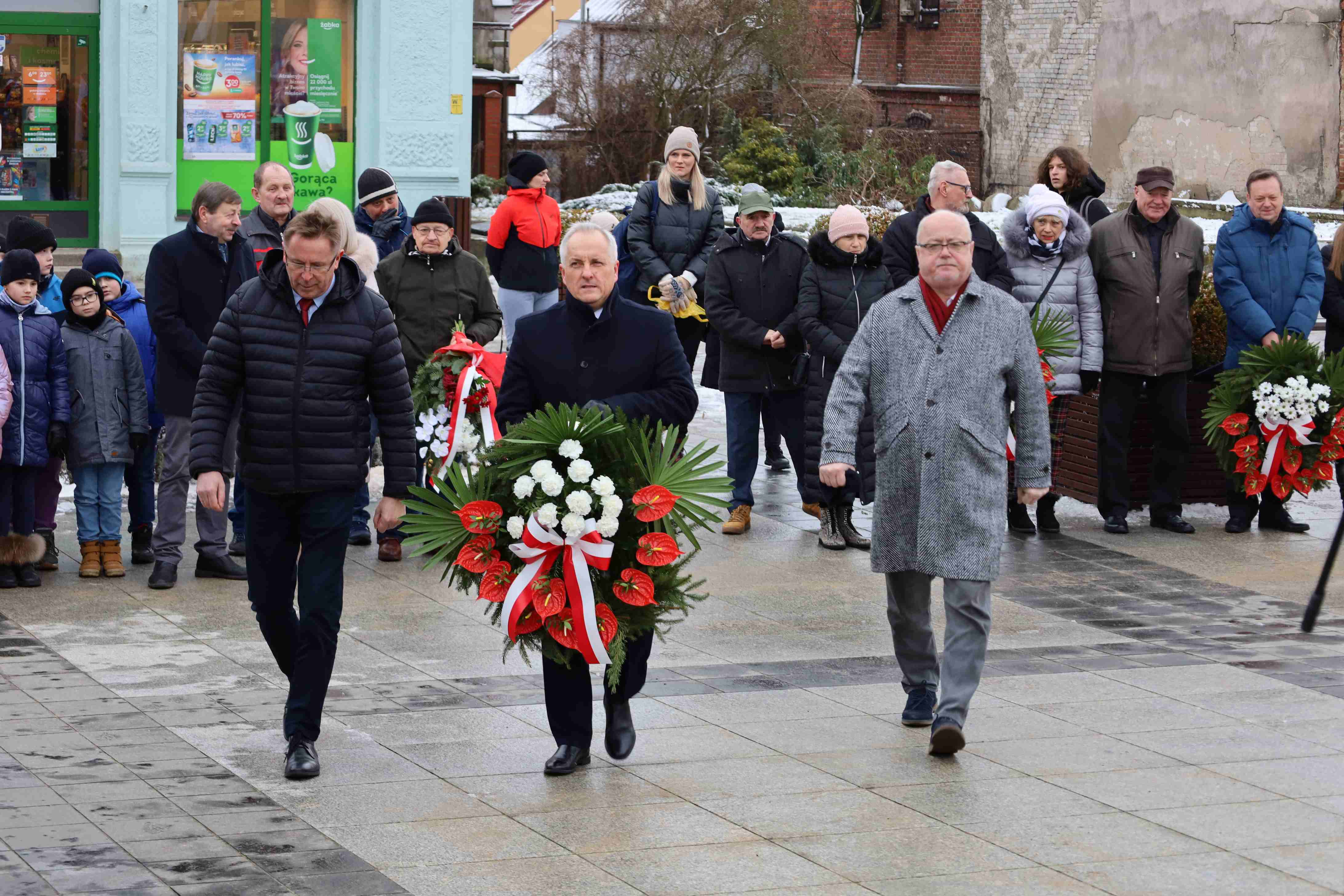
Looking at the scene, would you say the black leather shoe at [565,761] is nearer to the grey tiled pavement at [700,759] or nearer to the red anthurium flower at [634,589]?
the grey tiled pavement at [700,759]

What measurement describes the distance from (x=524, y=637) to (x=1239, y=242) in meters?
6.44

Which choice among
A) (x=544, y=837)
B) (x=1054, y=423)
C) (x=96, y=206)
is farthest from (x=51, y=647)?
(x=96, y=206)

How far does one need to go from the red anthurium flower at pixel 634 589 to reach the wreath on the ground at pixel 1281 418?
5740mm

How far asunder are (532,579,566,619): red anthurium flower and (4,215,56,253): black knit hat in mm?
4401

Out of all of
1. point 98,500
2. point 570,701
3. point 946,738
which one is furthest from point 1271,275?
point 98,500

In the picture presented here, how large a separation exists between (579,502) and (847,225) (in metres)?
4.66

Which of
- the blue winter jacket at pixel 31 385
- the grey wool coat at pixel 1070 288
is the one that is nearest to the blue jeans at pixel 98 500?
the blue winter jacket at pixel 31 385

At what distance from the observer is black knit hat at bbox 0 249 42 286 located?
8.95m

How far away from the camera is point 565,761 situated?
6172 mm

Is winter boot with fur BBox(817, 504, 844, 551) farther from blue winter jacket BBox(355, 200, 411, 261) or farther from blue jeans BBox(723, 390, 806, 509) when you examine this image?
blue winter jacket BBox(355, 200, 411, 261)

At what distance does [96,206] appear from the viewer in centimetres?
1917

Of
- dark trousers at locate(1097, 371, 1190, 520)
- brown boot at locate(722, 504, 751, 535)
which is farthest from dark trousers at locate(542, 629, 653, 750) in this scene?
dark trousers at locate(1097, 371, 1190, 520)

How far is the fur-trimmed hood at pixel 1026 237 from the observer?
10.6 metres

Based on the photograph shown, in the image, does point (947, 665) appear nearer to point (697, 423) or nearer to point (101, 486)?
point (101, 486)
